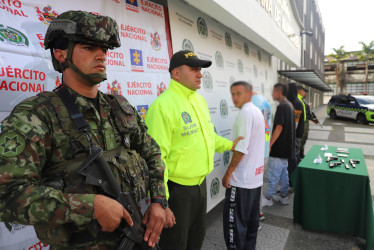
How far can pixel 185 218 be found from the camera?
185cm

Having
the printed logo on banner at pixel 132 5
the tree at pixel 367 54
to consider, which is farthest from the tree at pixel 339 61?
the printed logo on banner at pixel 132 5

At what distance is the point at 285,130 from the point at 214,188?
1365 millimetres

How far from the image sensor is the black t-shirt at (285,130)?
3.40m

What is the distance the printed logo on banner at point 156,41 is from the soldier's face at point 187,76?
0.79 meters

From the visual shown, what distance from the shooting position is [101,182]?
983 millimetres

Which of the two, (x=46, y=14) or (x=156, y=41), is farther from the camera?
(x=156, y=41)

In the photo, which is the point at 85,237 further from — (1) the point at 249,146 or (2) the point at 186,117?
(1) the point at 249,146

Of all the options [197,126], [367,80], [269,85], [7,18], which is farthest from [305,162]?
[367,80]

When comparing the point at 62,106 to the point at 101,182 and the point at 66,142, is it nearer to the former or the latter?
the point at 66,142

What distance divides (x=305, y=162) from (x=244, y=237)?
57.3 inches

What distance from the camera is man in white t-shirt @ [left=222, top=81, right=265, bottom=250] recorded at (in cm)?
228

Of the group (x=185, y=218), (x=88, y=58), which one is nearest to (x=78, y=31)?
(x=88, y=58)

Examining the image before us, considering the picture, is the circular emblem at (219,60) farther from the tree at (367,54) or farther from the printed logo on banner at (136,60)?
the tree at (367,54)

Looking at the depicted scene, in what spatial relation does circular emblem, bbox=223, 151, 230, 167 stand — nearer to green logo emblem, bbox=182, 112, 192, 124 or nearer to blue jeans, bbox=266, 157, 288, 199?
blue jeans, bbox=266, 157, 288, 199
